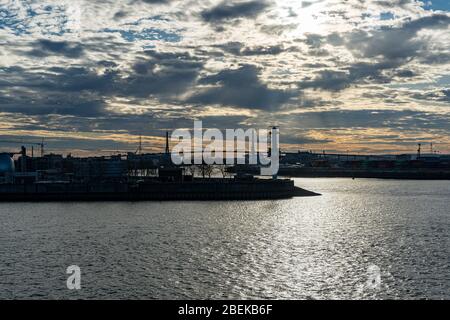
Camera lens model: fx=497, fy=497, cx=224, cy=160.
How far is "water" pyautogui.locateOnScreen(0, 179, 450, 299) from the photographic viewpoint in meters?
40.9

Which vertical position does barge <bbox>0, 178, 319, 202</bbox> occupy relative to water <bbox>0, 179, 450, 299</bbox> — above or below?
above

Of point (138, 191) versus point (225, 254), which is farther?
point (138, 191)

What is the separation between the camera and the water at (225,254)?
4094 cm

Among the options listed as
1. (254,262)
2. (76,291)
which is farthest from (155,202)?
(76,291)

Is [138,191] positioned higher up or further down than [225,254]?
higher up

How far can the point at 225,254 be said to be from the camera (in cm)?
5522

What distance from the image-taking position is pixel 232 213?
98.1 m

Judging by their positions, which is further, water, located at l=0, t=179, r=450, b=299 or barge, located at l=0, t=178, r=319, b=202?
barge, located at l=0, t=178, r=319, b=202

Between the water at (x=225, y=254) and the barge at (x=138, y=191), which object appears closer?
the water at (x=225, y=254)

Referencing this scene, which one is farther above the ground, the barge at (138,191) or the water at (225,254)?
the barge at (138,191)
